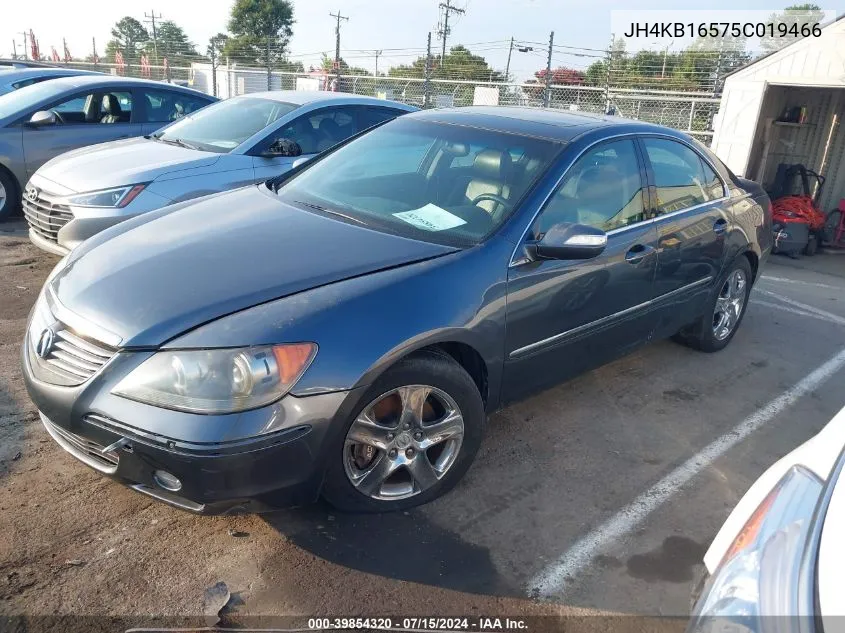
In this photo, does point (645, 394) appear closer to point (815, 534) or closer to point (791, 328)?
point (791, 328)

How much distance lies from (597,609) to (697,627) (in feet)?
3.49

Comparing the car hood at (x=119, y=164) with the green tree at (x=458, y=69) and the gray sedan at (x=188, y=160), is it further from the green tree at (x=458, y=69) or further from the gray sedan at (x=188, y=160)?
the green tree at (x=458, y=69)

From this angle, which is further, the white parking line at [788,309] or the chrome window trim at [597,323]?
the white parking line at [788,309]

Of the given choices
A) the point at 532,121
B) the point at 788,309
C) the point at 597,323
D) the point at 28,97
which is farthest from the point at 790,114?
the point at 28,97

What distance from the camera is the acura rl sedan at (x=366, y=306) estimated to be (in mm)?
2338

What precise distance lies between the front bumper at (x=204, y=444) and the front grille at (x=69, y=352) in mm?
53

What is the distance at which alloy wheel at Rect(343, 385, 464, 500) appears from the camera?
270 cm

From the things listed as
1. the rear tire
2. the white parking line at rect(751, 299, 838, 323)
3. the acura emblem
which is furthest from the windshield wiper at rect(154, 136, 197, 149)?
the white parking line at rect(751, 299, 838, 323)

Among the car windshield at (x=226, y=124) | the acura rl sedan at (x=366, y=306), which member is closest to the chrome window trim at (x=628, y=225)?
the acura rl sedan at (x=366, y=306)

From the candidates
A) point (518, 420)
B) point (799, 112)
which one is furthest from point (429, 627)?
point (799, 112)

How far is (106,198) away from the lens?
5.21 metres

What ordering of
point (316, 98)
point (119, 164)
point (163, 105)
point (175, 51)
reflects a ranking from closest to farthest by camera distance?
1. point (119, 164)
2. point (316, 98)
3. point (163, 105)
4. point (175, 51)

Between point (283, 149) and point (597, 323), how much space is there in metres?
3.53

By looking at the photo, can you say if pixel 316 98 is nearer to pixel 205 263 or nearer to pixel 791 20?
pixel 205 263
